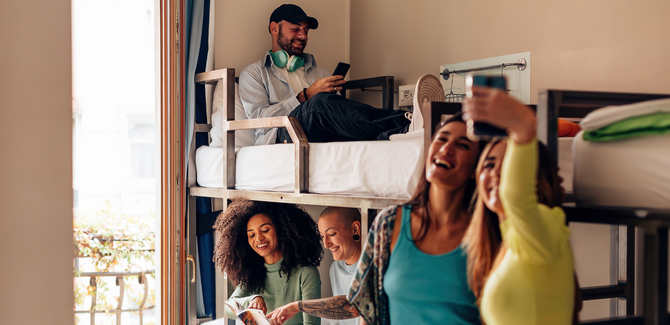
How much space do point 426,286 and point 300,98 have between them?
1.46m

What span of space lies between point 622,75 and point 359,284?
1.47m

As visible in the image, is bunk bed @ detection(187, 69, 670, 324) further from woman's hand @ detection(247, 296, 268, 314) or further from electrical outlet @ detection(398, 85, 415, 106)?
woman's hand @ detection(247, 296, 268, 314)

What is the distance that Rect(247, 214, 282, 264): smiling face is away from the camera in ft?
7.88

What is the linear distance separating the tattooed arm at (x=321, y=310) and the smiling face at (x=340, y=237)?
0.32 metres

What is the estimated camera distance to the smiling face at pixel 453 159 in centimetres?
120

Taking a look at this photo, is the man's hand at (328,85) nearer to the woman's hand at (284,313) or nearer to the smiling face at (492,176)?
the woman's hand at (284,313)

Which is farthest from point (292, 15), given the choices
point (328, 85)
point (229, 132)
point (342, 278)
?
point (342, 278)

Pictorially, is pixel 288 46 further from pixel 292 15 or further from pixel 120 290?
pixel 120 290

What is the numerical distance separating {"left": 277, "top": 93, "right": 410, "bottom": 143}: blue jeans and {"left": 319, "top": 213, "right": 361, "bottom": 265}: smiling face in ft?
1.40

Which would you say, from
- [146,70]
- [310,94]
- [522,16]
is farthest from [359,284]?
[146,70]

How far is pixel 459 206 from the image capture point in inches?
49.8

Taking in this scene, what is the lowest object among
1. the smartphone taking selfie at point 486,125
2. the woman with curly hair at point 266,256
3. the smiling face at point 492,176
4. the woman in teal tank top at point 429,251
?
the woman with curly hair at point 266,256

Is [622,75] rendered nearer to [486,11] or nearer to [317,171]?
[486,11]

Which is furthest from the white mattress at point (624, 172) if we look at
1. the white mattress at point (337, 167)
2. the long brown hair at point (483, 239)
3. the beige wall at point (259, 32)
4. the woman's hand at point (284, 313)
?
the beige wall at point (259, 32)
